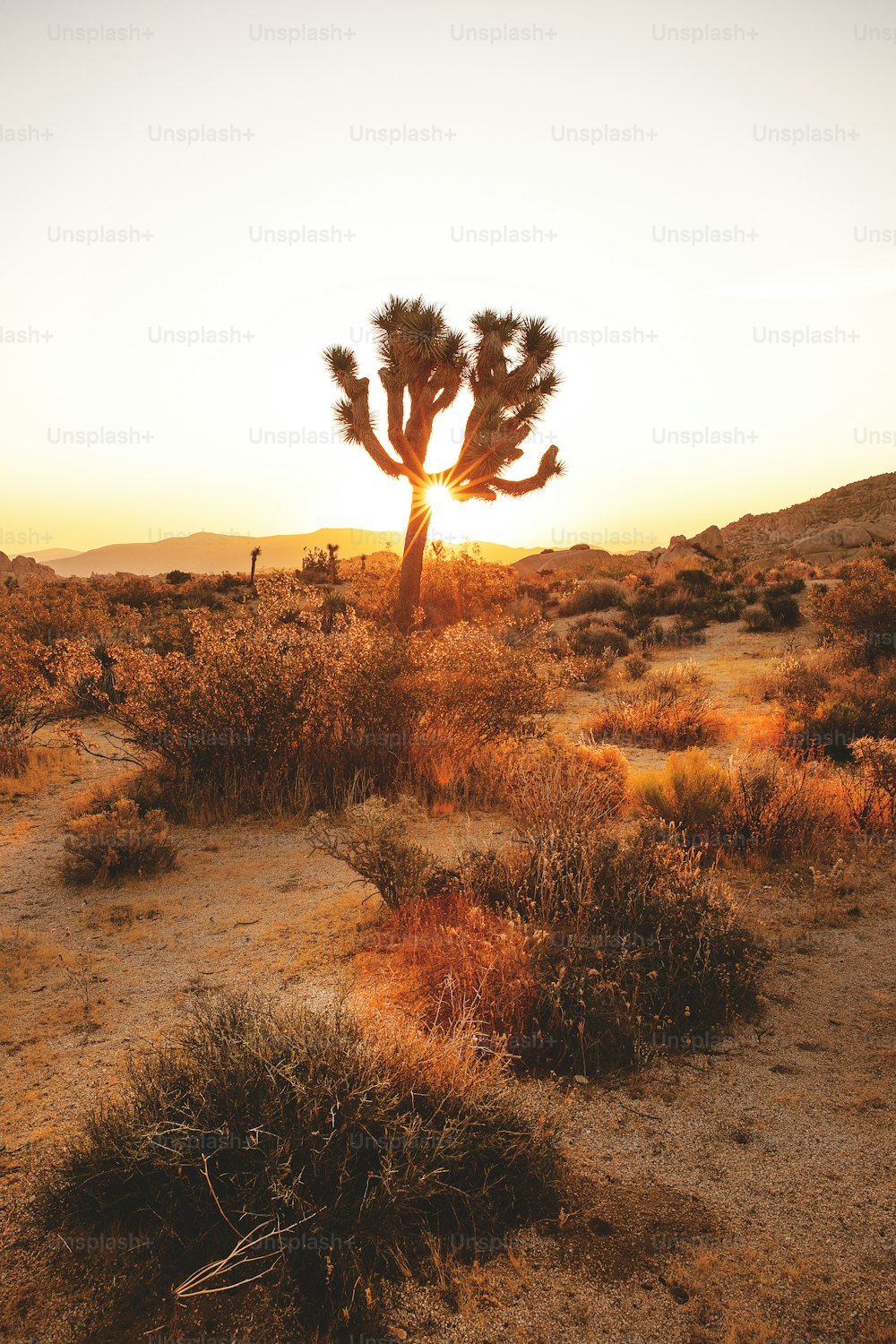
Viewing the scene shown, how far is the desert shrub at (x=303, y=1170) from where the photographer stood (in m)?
2.34

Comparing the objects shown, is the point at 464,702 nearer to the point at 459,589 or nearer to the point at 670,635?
the point at 670,635

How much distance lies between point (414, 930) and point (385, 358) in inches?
639

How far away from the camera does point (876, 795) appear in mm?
6559

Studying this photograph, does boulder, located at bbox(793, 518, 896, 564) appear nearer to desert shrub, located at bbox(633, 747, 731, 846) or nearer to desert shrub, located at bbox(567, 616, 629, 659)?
desert shrub, located at bbox(567, 616, 629, 659)

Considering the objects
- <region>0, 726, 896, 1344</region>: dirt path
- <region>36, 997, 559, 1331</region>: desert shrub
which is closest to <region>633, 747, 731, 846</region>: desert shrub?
<region>0, 726, 896, 1344</region>: dirt path

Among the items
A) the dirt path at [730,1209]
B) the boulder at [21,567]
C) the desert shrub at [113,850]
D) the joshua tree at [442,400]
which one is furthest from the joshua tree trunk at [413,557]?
the boulder at [21,567]

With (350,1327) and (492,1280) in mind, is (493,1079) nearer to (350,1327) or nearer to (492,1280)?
(492,1280)

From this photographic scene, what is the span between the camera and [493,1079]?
3010 millimetres

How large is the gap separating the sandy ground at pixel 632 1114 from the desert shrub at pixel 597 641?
11845mm

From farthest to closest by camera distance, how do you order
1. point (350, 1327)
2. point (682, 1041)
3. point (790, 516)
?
point (790, 516) < point (682, 1041) < point (350, 1327)

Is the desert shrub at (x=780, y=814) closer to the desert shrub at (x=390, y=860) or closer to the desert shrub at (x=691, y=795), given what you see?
the desert shrub at (x=691, y=795)

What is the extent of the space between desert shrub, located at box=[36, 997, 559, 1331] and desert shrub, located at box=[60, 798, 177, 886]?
3.24 metres

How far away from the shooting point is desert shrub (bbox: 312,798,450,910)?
16.4 ft

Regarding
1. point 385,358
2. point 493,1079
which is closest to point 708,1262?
point 493,1079
